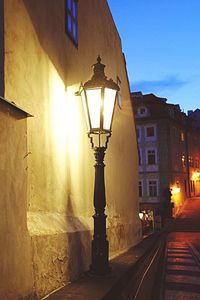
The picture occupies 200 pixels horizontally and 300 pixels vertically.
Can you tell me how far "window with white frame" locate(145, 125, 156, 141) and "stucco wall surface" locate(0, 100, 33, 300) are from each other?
4107cm

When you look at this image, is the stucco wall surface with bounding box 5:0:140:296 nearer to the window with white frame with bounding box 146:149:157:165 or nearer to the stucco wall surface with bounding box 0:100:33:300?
the stucco wall surface with bounding box 0:100:33:300

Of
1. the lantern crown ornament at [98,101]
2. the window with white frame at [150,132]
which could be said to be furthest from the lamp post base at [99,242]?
the window with white frame at [150,132]

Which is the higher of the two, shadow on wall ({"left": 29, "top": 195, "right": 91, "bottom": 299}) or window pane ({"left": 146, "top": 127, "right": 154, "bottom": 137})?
window pane ({"left": 146, "top": 127, "right": 154, "bottom": 137})

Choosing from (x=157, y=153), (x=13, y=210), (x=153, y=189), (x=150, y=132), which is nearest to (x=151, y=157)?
(x=157, y=153)

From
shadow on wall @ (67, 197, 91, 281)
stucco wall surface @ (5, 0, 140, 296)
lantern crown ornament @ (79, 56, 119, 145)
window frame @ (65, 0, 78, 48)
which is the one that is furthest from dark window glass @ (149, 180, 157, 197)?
lantern crown ornament @ (79, 56, 119, 145)

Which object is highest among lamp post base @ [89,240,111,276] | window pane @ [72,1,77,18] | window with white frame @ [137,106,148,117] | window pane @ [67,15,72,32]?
window with white frame @ [137,106,148,117]

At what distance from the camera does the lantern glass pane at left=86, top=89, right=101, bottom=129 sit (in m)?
5.64

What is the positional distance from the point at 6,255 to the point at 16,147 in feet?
3.84

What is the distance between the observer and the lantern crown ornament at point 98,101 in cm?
564

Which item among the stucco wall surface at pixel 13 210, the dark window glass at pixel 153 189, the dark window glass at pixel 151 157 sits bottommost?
the stucco wall surface at pixel 13 210

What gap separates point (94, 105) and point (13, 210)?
7.69 ft

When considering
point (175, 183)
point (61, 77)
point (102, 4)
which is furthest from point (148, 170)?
point (61, 77)

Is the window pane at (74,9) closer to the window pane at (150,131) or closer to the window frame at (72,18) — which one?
the window frame at (72,18)

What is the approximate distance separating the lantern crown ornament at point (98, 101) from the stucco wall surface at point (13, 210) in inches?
61.4
